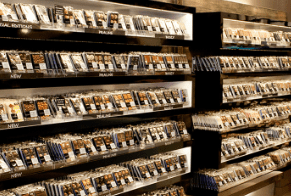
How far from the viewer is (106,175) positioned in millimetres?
3486

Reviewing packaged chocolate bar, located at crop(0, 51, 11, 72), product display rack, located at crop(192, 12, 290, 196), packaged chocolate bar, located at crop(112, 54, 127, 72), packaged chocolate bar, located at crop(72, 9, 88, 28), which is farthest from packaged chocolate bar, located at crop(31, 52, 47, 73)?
product display rack, located at crop(192, 12, 290, 196)

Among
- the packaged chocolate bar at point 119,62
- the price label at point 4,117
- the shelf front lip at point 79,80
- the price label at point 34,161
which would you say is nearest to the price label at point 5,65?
the shelf front lip at point 79,80

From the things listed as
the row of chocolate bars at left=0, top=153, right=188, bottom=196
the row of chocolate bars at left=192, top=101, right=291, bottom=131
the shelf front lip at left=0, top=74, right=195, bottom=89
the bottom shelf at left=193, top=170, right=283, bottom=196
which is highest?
the shelf front lip at left=0, top=74, right=195, bottom=89

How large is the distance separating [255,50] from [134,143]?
293 cm

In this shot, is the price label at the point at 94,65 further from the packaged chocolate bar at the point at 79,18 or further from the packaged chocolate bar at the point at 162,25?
the packaged chocolate bar at the point at 162,25

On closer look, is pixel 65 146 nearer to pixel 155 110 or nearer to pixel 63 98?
pixel 63 98

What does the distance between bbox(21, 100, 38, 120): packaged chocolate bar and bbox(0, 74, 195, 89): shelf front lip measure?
147mm

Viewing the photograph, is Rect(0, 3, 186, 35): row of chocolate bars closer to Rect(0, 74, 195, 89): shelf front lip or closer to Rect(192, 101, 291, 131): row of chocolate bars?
Rect(0, 74, 195, 89): shelf front lip

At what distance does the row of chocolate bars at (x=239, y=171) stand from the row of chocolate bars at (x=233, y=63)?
132 cm

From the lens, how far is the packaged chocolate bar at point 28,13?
2934 millimetres

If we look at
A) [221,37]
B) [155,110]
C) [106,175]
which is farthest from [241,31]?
[106,175]

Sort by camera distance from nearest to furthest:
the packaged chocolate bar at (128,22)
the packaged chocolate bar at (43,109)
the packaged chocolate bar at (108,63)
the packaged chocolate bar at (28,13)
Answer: the packaged chocolate bar at (28,13)
the packaged chocolate bar at (43,109)
the packaged chocolate bar at (108,63)
the packaged chocolate bar at (128,22)

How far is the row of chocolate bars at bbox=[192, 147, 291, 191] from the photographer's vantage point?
468 centimetres

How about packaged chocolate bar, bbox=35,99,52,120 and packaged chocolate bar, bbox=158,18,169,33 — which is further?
packaged chocolate bar, bbox=158,18,169,33
